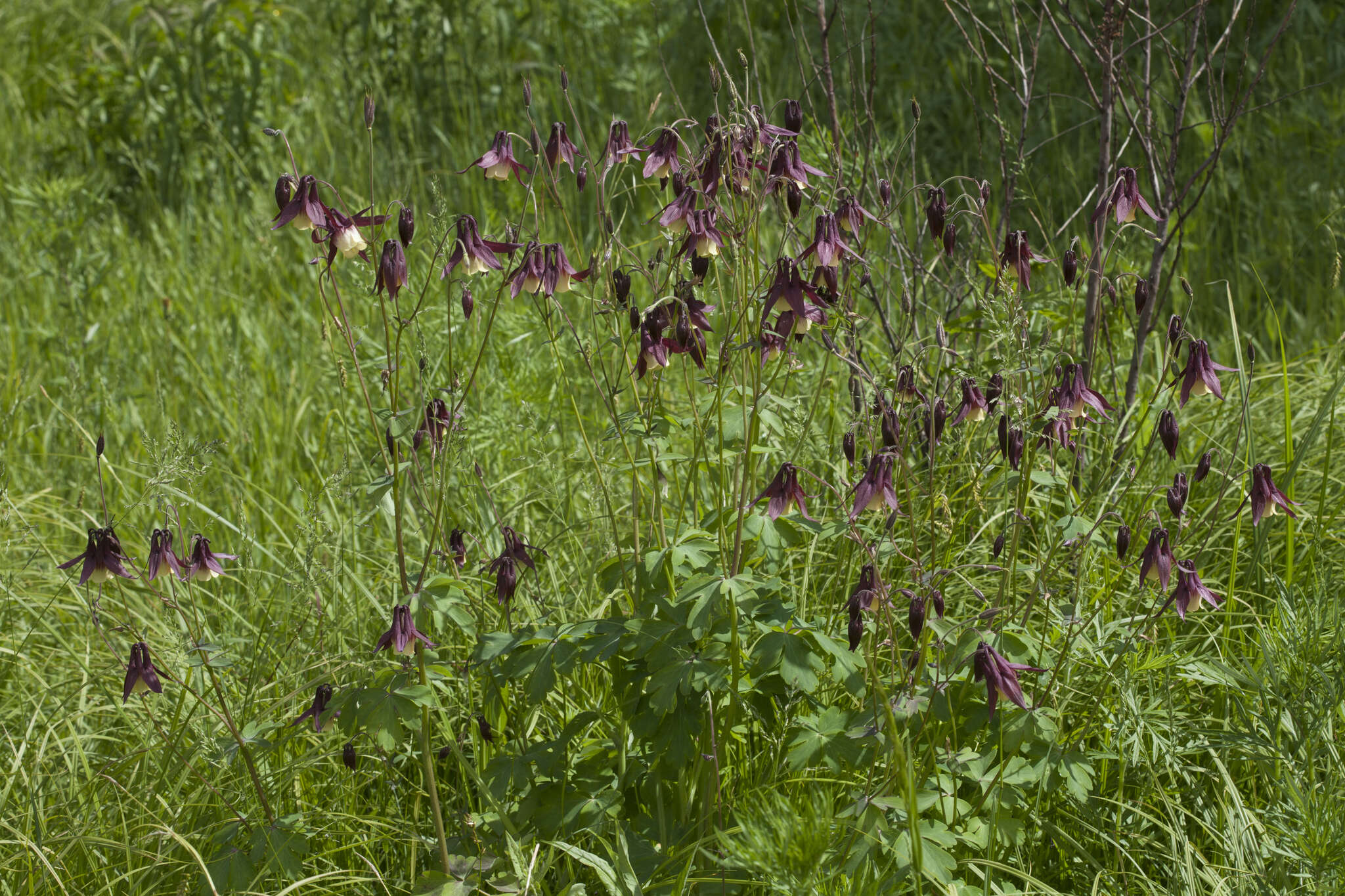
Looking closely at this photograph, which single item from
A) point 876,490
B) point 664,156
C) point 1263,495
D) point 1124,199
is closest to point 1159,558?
point 1263,495

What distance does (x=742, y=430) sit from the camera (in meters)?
2.08

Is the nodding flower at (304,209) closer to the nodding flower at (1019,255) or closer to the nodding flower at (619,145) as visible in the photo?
the nodding flower at (619,145)

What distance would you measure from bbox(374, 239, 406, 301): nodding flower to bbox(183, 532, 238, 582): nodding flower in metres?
0.56

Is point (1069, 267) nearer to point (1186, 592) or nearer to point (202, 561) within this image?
point (1186, 592)

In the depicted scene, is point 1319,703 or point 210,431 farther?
point 210,431

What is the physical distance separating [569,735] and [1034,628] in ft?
3.50

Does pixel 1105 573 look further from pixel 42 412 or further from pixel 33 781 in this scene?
pixel 42 412

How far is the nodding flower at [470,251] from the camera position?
1794 mm

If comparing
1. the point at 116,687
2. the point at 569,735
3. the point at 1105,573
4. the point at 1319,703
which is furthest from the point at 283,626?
the point at 1319,703

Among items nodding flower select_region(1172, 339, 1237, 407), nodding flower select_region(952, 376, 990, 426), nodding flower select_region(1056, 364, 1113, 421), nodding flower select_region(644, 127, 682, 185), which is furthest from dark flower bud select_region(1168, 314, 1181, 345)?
nodding flower select_region(644, 127, 682, 185)

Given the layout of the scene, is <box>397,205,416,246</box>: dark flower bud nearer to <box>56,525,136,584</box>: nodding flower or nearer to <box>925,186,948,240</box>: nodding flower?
<box>56,525,136,584</box>: nodding flower

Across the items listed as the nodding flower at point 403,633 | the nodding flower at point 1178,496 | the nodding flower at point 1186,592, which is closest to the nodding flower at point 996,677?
the nodding flower at point 1186,592

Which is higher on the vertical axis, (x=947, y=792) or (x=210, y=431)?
(x=947, y=792)

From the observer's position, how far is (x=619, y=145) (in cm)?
199
